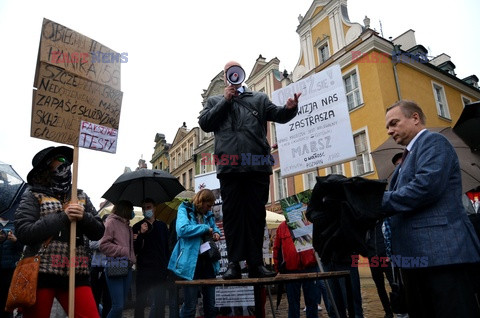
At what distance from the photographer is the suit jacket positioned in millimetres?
2131

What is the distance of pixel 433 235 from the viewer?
2193mm

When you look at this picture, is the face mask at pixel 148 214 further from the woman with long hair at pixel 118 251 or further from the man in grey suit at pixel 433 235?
Result: the man in grey suit at pixel 433 235

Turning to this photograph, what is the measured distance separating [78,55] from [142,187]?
3051 millimetres

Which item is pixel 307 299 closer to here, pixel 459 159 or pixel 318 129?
pixel 318 129

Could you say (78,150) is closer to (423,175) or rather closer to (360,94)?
(423,175)

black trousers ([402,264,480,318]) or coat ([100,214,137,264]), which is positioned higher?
coat ([100,214,137,264])

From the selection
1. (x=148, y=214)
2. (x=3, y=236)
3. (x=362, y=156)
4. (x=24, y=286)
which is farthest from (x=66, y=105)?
(x=362, y=156)

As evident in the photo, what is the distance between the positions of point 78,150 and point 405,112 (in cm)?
267

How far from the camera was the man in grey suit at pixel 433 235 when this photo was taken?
2105 millimetres

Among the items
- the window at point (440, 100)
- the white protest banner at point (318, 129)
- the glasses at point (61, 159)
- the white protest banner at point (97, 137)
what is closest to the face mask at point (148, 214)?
the white protest banner at point (97, 137)

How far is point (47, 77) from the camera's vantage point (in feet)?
10.2

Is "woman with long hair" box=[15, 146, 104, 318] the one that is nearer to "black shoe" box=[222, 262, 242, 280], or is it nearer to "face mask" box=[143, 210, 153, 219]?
"black shoe" box=[222, 262, 242, 280]

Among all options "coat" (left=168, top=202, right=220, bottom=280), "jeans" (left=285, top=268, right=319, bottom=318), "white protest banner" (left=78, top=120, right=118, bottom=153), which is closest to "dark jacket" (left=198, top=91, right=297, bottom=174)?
"white protest banner" (left=78, top=120, right=118, bottom=153)

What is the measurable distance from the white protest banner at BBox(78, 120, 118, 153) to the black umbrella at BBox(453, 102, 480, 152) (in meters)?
4.47
